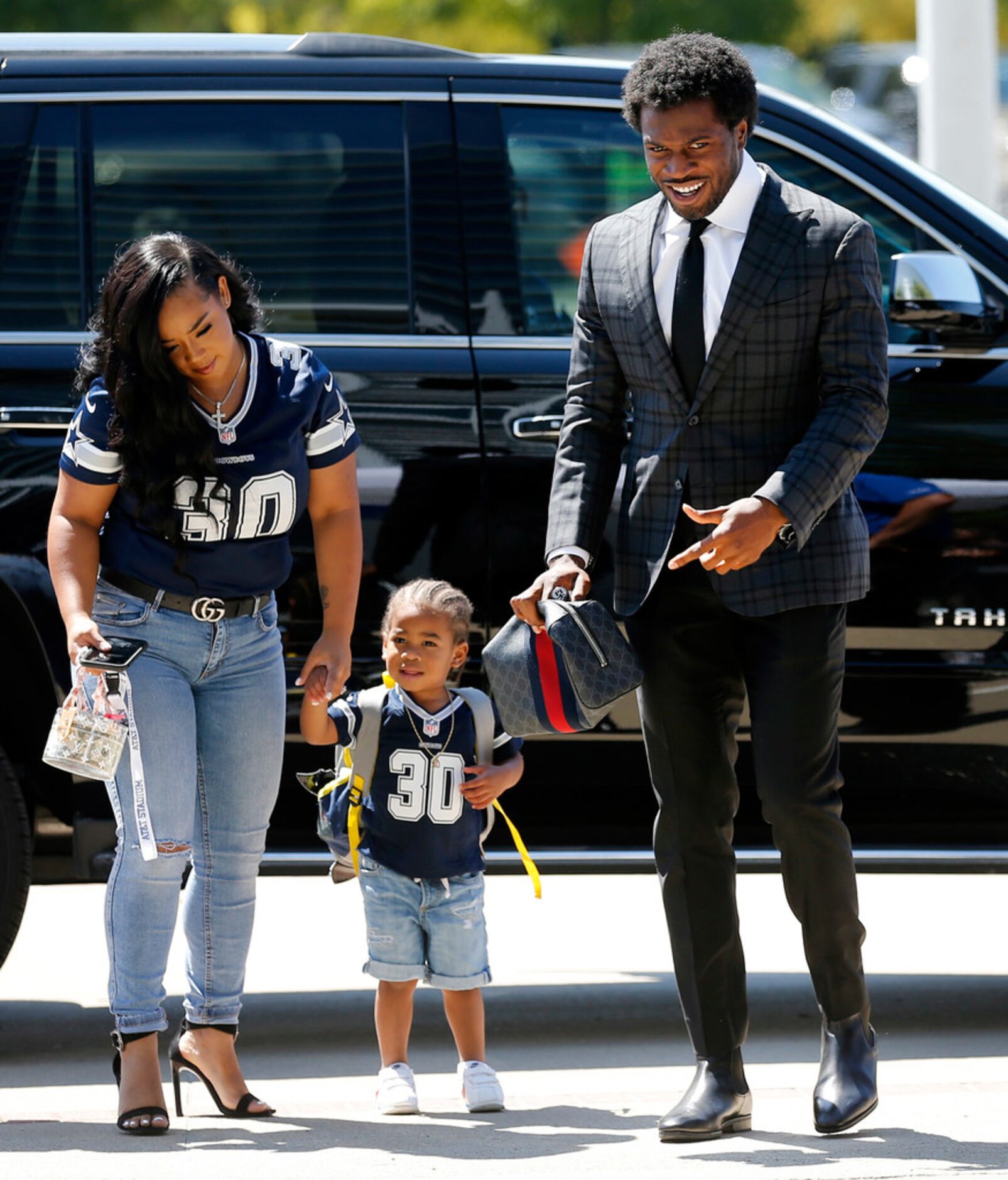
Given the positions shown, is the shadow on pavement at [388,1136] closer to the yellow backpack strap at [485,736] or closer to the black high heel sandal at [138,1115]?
the black high heel sandal at [138,1115]

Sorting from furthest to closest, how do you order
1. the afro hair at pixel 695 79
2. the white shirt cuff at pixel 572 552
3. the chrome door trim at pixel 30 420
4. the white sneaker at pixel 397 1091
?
the chrome door trim at pixel 30 420 → the white sneaker at pixel 397 1091 → the white shirt cuff at pixel 572 552 → the afro hair at pixel 695 79

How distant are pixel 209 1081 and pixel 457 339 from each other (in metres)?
1.66

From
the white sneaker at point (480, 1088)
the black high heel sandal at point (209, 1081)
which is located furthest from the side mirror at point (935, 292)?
the black high heel sandal at point (209, 1081)

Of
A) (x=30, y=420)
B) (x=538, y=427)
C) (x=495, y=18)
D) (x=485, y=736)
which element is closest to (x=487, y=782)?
(x=485, y=736)

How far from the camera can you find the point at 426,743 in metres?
3.83

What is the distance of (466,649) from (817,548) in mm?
839

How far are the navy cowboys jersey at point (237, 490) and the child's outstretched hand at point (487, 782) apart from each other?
54 cm

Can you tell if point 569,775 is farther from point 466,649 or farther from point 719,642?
point 719,642

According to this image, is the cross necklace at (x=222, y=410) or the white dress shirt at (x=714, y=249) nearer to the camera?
the white dress shirt at (x=714, y=249)

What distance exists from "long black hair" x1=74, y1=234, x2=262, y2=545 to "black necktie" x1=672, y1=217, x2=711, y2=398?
84 cm

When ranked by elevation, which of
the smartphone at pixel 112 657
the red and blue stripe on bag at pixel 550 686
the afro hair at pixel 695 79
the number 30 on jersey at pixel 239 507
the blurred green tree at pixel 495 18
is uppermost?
the blurred green tree at pixel 495 18

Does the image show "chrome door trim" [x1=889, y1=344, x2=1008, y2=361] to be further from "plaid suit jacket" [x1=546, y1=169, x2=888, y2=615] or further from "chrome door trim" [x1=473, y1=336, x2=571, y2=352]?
"plaid suit jacket" [x1=546, y1=169, x2=888, y2=615]

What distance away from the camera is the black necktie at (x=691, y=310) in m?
3.39

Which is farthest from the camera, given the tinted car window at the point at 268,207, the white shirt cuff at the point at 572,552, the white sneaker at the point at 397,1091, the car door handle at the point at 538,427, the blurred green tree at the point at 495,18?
the blurred green tree at the point at 495,18
